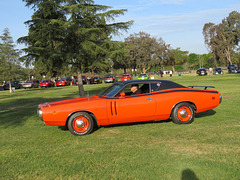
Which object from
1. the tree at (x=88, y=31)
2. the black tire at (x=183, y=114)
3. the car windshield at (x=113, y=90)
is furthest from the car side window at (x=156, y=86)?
the tree at (x=88, y=31)

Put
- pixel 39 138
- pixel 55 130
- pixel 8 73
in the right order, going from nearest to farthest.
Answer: pixel 39 138 → pixel 55 130 → pixel 8 73

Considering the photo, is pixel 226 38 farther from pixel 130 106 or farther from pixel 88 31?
pixel 130 106

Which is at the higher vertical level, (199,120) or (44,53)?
(44,53)

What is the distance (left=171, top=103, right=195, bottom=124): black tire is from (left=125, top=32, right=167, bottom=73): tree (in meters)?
64.0

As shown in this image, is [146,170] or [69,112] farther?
[69,112]

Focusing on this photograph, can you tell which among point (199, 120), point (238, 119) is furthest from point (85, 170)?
point (238, 119)

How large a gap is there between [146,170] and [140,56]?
68.1m

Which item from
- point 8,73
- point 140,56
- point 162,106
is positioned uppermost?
point 140,56

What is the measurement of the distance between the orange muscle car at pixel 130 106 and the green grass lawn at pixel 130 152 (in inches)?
11.7

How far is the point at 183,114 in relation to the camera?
662 cm

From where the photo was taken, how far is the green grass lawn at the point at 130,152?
Result: 11.9 ft

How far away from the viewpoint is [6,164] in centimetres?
426

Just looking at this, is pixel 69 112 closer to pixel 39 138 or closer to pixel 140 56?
pixel 39 138

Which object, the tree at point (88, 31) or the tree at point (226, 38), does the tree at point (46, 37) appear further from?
the tree at point (226, 38)
